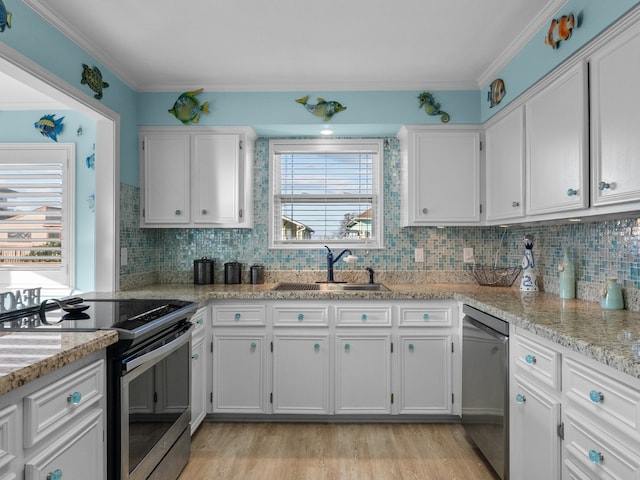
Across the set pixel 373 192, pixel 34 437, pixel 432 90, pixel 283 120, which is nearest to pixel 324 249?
pixel 373 192

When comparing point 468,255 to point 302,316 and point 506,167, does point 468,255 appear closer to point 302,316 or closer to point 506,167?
point 506,167

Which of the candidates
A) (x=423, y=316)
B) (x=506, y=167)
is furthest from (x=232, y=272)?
(x=506, y=167)

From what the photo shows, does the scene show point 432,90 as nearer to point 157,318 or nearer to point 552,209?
point 552,209

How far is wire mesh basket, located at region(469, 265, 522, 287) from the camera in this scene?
3.09 metres

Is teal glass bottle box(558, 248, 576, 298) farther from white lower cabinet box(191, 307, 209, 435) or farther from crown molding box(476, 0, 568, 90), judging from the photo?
white lower cabinet box(191, 307, 209, 435)

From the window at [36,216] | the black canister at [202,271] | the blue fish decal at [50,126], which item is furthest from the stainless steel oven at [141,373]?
the blue fish decal at [50,126]

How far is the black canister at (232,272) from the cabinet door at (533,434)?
2.13 m

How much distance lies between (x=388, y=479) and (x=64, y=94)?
274 cm

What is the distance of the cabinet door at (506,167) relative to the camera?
2.53 metres

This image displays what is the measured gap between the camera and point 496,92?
2838mm

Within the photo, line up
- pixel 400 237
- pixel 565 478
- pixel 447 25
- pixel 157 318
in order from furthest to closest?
pixel 400 237 < pixel 447 25 < pixel 157 318 < pixel 565 478

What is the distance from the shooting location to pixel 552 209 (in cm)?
216

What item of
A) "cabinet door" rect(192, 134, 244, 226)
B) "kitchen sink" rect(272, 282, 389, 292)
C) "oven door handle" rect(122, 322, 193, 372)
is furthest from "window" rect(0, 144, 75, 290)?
"kitchen sink" rect(272, 282, 389, 292)

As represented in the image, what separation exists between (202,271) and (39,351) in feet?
6.39
